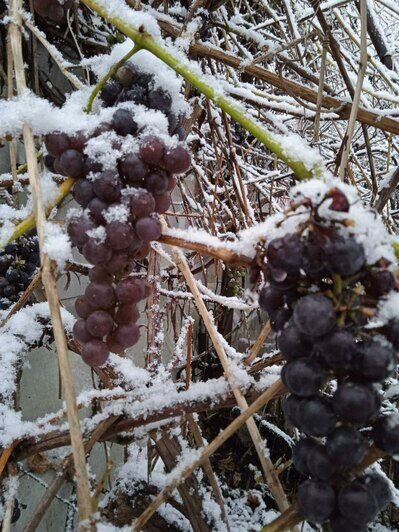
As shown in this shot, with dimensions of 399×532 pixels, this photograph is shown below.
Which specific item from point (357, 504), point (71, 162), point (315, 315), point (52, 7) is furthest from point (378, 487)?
point (52, 7)

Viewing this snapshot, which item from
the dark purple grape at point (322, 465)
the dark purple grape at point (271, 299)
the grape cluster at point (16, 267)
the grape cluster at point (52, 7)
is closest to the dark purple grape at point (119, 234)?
the dark purple grape at point (271, 299)

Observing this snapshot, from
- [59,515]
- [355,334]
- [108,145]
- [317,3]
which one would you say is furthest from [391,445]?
[59,515]

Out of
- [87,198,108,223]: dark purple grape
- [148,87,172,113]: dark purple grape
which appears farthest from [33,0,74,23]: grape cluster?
[87,198,108,223]: dark purple grape

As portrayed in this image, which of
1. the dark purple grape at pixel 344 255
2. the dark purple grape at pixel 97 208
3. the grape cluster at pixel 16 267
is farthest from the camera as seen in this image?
the grape cluster at pixel 16 267

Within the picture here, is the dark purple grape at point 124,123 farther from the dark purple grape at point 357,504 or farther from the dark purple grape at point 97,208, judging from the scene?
the dark purple grape at point 357,504

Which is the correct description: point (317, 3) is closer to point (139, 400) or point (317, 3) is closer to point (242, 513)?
point (139, 400)

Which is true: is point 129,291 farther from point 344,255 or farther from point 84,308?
point 344,255
